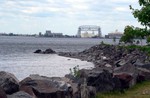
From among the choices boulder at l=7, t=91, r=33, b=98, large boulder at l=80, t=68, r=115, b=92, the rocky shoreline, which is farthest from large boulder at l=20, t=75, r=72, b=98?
large boulder at l=80, t=68, r=115, b=92

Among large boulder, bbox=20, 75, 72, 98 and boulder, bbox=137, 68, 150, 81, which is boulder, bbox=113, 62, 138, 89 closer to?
boulder, bbox=137, 68, 150, 81

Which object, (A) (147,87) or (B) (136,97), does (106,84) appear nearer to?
(B) (136,97)

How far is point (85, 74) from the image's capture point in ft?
60.1

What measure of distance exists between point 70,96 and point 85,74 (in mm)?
3687

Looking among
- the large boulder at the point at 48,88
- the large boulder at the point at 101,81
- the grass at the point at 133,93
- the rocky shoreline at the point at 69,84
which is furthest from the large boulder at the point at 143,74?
the large boulder at the point at 48,88

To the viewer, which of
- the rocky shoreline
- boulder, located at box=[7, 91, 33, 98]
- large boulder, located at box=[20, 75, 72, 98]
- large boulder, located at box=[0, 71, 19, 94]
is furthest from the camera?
large boulder, located at box=[20, 75, 72, 98]

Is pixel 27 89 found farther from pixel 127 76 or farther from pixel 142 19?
pixel 127 76

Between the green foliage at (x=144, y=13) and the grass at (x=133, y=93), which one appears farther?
the grass at (x=133, y=93)

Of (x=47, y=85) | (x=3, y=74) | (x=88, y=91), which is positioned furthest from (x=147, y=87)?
(x=3, y=74)

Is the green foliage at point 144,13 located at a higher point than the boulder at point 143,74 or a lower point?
higher

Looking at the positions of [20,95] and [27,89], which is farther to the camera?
[27,89]

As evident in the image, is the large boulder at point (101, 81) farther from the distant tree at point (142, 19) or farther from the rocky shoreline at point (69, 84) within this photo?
the distant tree at point (142, 19)

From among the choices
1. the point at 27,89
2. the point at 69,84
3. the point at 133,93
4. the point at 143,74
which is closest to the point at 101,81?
the point at 133,93

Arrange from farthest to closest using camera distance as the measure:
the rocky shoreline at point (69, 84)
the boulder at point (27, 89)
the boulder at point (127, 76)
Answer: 1. the boulder at point (127, 76)
2. the boulder at point (27, 89)
3. the rocky shoreline at point (69, 84)
